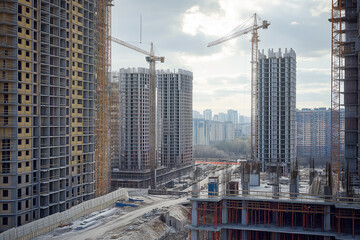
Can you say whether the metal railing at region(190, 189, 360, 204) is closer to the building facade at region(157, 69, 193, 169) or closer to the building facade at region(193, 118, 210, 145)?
the building facade at region(157, 69, 193, 169)

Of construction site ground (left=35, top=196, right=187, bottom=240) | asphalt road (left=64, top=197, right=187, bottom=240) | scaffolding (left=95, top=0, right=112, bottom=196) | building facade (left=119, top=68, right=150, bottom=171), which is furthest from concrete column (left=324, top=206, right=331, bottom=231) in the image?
building facade (left=119, top=68, right=150, bottom=171)

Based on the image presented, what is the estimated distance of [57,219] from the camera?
120 ft

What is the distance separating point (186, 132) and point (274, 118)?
27426 millimetres

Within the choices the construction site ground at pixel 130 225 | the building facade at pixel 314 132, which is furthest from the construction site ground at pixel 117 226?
the building facade at pixel 314 132

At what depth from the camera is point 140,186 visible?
63938 mm

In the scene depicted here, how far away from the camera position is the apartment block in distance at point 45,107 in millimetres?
33125

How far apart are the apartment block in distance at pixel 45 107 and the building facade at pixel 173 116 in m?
37.1

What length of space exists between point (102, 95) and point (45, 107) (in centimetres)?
1224

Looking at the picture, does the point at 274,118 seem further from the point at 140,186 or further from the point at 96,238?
the point at 96,238

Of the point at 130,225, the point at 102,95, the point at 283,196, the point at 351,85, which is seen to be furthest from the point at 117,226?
the point at 351,85

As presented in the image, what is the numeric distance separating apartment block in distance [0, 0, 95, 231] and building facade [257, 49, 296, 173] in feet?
105

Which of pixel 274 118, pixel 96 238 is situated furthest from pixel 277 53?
pixel 96 238

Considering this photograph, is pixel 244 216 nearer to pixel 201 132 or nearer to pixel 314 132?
pixel 314 132

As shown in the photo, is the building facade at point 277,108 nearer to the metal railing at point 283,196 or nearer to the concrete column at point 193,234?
the metal railing at point 283,196
